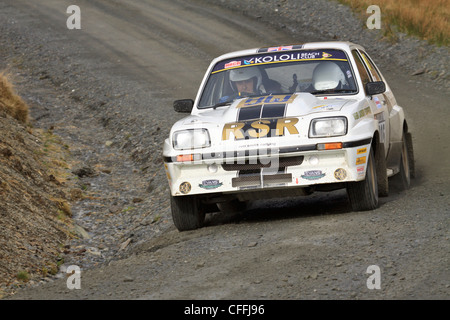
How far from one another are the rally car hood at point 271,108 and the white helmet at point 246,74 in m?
0.55

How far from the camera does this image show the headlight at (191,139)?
8281mm

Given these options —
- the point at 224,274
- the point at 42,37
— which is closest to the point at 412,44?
the point at 42,37

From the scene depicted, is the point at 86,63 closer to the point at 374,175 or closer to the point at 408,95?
the point at 408,95

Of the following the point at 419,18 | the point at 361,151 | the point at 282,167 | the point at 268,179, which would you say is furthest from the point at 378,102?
the point at 419,18

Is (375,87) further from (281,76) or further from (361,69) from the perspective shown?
(281,76)

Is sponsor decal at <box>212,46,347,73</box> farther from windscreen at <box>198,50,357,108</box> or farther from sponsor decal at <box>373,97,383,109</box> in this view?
sponsor decal at <box>373,97,383,109</box>

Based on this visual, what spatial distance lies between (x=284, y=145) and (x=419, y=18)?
49.1 feet

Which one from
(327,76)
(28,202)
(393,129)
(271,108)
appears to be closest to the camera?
(271,108)

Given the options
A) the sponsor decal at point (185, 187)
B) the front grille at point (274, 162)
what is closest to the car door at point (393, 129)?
the front grille at point (274, 162)

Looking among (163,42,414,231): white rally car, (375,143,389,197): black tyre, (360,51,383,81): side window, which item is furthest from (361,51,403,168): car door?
(375,143,389,197): black tyre

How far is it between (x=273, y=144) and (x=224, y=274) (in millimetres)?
1911

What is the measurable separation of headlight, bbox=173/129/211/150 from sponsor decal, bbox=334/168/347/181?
120 cm

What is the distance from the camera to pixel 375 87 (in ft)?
29.6

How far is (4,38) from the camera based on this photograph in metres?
24.6
